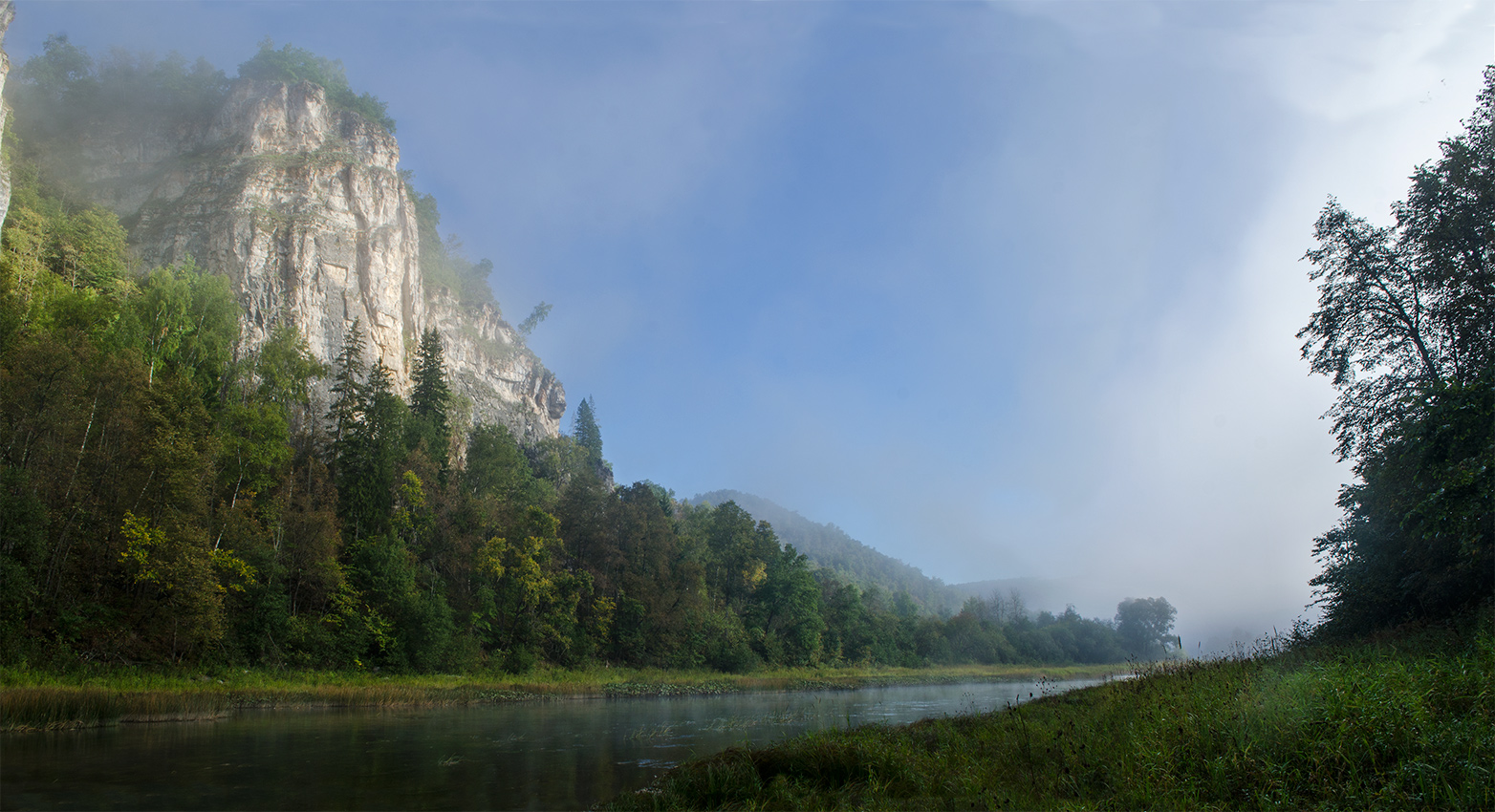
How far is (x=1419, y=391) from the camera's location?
16.6 m

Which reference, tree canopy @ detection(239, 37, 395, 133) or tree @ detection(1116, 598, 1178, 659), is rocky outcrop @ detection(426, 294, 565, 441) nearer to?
tree canopy @ detection(239, 37, 395, 133)

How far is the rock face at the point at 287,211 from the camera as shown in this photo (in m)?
65.9

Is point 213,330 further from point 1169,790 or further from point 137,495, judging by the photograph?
point 1169,790

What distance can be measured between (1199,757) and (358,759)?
16.8 meters

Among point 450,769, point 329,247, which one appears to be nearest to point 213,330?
point 329,247

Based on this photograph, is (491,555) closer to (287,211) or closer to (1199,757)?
(1199,757)

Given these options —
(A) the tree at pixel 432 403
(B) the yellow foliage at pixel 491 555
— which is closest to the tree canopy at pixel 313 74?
(A) the tree at pixel 432 403

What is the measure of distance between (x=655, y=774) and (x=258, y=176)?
3167 inches

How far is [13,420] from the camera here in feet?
87.4

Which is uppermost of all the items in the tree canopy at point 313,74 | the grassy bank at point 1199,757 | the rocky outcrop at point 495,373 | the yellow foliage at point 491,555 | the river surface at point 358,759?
the tree canopy at point 313,74

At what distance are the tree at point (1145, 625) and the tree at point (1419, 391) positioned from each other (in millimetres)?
119392

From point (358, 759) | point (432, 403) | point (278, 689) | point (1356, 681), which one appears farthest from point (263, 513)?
point (1356, 681)

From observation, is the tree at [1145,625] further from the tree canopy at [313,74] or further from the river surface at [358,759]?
the tree canopy at [313,74]

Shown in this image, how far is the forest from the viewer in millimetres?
28359
